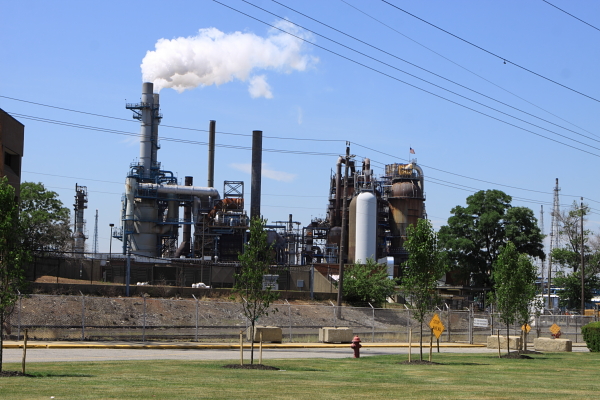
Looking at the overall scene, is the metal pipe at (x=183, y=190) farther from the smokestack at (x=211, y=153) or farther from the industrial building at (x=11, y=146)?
the industrial building at (x=11, y=146)

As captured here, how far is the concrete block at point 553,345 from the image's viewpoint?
38.8 meters

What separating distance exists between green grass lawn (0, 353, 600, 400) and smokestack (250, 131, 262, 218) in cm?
6178

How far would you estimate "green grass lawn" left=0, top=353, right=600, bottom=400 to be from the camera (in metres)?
14.9

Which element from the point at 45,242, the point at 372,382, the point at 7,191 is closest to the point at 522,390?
the point at 372,382

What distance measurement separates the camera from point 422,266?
27.5 metres

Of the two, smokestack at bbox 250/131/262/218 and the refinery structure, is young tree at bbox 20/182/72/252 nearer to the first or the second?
the refinery structure

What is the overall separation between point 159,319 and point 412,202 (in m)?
52.9

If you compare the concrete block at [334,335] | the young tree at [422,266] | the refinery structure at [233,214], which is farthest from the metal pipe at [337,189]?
the young tree at [422,266]

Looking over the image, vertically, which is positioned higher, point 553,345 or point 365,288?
point 365,288

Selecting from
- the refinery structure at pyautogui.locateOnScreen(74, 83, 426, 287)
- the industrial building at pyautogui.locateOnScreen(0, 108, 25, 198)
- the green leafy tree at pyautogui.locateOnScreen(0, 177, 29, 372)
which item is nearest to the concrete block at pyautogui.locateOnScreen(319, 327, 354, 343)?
the industrial building at pyautogui.locateOnScreen(0, 108, 25, 198)

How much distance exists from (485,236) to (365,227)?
1351 cm

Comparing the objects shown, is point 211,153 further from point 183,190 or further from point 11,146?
point 11,146

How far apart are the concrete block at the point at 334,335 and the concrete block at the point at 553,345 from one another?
1048cm

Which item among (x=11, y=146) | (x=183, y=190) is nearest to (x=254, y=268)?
(x=11, y=146)
